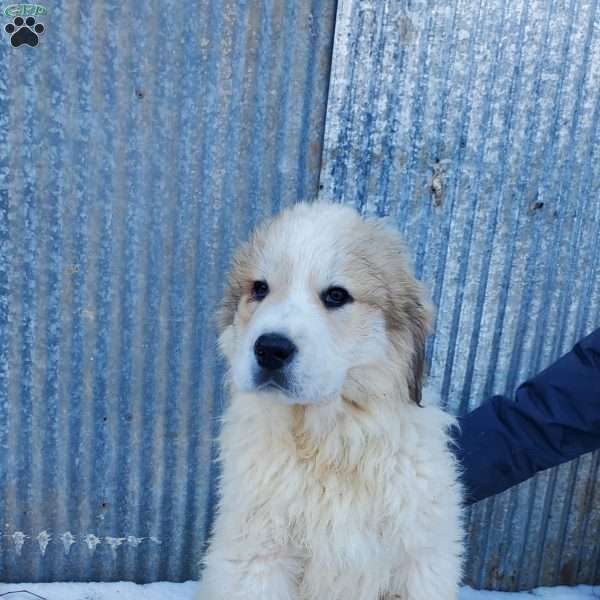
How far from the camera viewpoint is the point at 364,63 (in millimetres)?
2883

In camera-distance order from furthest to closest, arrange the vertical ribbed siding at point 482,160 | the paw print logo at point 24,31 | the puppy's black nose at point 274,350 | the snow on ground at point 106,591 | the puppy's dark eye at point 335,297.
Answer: the snow on ground at point 106,591 → the vertical ribbed siding at point 482,160 → the paw print logo at point 24,31 → the puppy's dark eye at point 335,297 → the puppy's black nose at point 274,350

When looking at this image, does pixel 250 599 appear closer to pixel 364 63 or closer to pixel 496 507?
pixel 496 507

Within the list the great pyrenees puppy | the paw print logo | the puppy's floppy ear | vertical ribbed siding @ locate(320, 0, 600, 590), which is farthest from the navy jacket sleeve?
the paw print logo

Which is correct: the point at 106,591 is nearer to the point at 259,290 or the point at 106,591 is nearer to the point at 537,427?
the point at 259,290

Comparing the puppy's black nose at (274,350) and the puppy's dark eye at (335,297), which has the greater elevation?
the puppy's dark eye at (335,297)

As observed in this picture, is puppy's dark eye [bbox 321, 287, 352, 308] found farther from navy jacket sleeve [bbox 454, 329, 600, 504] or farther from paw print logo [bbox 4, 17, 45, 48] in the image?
paw print logo [bbox 4, 17, 45, 48]

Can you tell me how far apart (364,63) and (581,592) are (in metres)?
2.95

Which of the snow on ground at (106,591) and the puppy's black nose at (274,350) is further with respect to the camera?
the snow on ground at (106,591)

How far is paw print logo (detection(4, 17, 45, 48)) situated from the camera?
109 inches

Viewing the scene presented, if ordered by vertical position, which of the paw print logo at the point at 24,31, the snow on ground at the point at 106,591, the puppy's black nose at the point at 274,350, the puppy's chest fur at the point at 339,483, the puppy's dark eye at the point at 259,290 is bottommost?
the snow on ground at the point at 106,591

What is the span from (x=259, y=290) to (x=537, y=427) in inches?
44.6

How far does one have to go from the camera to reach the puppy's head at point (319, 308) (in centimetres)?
185

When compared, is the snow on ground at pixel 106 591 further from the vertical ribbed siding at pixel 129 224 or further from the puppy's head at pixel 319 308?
the puppy's head at pixel 319 308

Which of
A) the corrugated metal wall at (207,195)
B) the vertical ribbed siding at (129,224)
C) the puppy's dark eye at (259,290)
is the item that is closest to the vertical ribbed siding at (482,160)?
the corrugated metal wall at (207,195)
